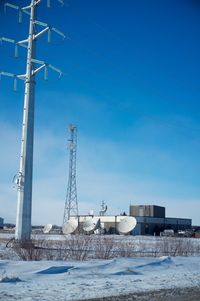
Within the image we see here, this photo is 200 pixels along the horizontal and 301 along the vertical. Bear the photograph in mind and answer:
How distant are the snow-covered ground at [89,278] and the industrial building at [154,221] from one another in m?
69.4

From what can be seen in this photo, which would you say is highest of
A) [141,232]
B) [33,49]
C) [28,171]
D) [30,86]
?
[33,49]

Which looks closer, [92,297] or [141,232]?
[92,297]

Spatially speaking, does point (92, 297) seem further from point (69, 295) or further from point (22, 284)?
point (22, 284)

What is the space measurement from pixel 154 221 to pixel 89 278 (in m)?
83.3

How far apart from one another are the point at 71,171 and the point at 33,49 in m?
44.0

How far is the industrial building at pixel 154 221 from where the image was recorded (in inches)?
3564

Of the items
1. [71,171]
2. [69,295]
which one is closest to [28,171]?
[69,295]

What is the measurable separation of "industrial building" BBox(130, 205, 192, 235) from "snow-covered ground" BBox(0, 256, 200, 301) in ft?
228

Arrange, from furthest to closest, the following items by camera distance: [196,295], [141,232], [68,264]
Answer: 1. [141,232]
2. [68,264]
3. [196,295]

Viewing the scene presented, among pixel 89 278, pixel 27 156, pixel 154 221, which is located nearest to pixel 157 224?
pixel 154 221

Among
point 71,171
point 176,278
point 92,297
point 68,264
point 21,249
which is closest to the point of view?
point 92,297

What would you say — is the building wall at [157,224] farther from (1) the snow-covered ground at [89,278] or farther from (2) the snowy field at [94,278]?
(1) the snow-covered ground at [89,278]

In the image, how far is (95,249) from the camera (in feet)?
71.1

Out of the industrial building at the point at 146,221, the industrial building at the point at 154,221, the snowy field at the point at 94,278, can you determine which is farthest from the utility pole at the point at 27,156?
the industrial building at the point at 154,221
